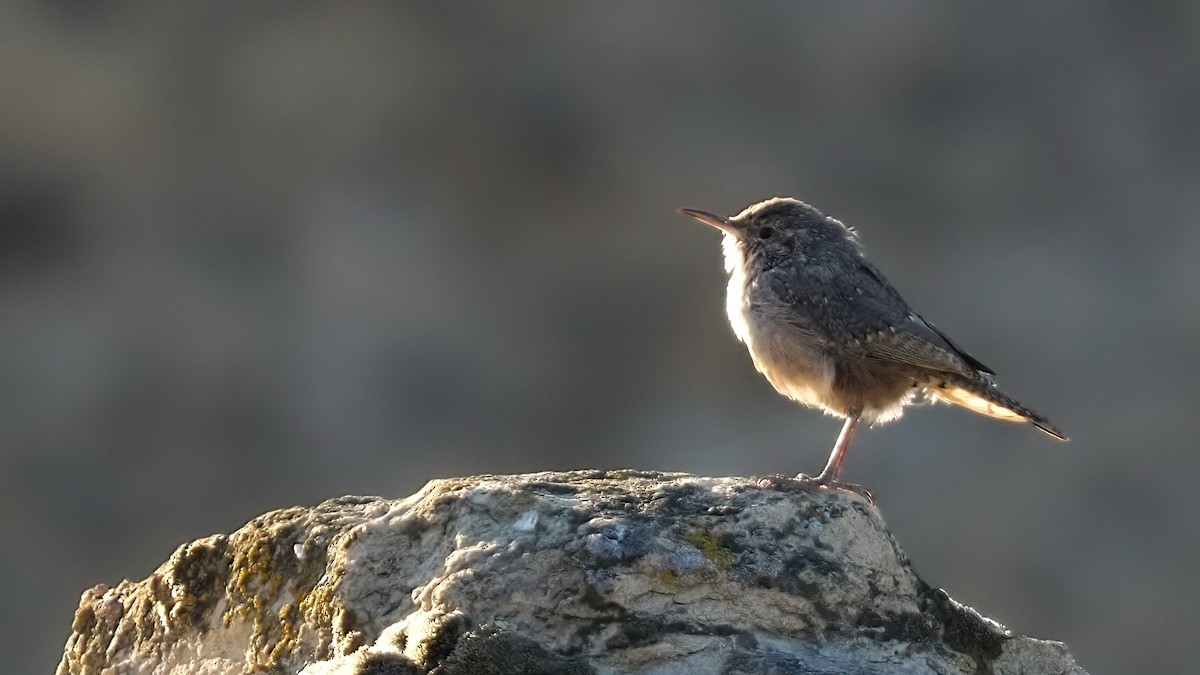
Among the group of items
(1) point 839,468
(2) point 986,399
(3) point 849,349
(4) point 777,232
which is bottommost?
(1) point 839,468

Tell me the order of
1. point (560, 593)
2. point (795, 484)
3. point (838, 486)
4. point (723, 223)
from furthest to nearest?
1. point (723, 223)
2. point (838, 486)
3. point (795, 484)
4. point (560, 593)

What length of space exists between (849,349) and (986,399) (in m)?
0.54

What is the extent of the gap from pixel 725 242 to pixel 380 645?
320 cm

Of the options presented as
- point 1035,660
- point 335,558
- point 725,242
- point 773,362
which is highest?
point 725,242

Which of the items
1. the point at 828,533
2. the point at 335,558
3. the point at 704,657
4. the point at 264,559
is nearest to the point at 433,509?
the point at 335,558

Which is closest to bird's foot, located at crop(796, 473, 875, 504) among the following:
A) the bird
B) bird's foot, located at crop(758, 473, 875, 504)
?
bird's foot, located at crop(758, 473, 875, 504)

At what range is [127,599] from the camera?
3855 millimetres

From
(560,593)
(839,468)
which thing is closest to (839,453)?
(839,468)

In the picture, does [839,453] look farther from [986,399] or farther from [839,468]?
[986,399]

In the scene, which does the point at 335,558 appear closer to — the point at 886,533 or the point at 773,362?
the point at 886,533

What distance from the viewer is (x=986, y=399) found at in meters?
5.13

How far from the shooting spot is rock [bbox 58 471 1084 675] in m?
3.13

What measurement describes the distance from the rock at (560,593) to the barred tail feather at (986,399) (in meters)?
1.39

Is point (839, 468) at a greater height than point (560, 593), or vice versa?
point (839, 468)
